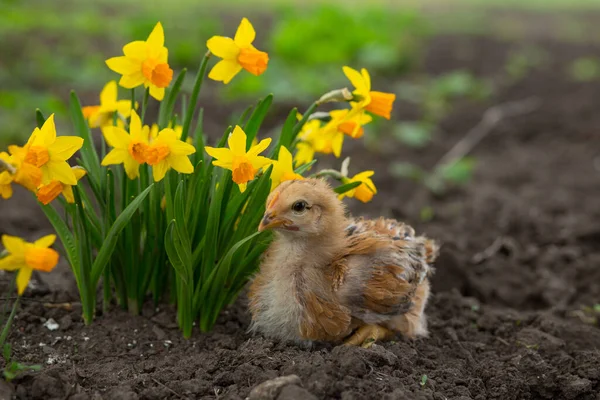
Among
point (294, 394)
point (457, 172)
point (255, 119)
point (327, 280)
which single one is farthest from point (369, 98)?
point (457, 172)

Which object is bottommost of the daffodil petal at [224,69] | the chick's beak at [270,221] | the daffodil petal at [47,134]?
the chick's beak at [270,221]

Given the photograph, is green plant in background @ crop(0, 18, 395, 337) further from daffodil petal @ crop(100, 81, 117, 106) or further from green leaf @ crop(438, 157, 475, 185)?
green leaf @ crop(438, 157, 475, 185)

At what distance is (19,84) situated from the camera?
7766 millimetres

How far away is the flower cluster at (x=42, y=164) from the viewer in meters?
2.53

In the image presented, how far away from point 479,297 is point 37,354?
2179 mm

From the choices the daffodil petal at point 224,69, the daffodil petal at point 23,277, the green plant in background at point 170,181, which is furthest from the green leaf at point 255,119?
the daffodil petal at point 23,277

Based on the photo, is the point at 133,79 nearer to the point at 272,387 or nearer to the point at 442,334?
the point at 272,387

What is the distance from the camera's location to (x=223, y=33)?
11547 millimetres

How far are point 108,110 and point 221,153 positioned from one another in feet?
2.26

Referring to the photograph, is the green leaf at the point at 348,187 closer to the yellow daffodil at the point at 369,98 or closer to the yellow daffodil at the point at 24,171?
the yellow daffodil at the point at 369,98

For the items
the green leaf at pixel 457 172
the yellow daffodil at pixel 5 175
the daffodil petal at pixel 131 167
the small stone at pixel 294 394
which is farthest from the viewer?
the green leaf at pixel 457 172

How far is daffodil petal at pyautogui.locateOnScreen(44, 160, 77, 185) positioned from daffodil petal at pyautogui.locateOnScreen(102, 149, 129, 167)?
0.40 feet

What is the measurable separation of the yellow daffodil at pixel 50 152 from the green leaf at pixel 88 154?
26 cm

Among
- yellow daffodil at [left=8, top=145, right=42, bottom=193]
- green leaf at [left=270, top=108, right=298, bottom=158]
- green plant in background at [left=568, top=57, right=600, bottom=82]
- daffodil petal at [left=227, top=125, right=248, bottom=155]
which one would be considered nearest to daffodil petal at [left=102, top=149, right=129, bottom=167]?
yellow daffodil at [left=8, top=145, right=42, bottom=193]
